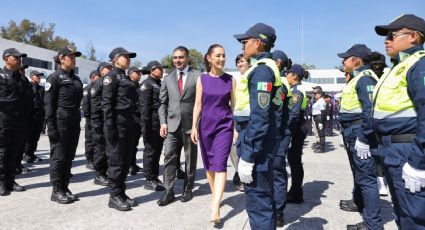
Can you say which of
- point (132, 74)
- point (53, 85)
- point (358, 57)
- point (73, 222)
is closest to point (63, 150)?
point (53, 85)

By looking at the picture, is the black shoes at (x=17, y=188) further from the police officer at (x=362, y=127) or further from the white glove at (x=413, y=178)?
the white glove at (x=413, y=178)

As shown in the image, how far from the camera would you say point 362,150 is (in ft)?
11.8

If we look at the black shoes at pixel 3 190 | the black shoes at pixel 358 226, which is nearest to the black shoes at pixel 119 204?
the black shoes at pixel 3 190

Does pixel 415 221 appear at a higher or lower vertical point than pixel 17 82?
lower

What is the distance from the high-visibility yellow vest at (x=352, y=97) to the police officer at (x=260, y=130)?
1.46 metres

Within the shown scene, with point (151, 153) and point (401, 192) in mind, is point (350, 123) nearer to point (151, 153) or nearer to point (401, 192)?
point (401, 192)

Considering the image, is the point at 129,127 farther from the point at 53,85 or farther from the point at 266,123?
the point at 266,123

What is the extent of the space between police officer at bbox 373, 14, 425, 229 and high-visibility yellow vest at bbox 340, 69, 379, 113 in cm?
125

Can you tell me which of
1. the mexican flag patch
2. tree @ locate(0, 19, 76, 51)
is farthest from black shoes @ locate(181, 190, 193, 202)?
tree @ locate(0, 19, 76, 51)

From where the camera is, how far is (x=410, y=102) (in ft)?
7.75

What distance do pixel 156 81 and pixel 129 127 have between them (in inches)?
71.7

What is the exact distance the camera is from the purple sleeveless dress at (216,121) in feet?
13.7

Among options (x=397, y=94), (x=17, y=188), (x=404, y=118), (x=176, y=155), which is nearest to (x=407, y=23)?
(x=397, y=94)

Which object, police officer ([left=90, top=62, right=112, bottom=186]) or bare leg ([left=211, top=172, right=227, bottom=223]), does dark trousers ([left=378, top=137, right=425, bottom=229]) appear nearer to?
bare leg ([left=211, top=172, right=227, bottom=223])
